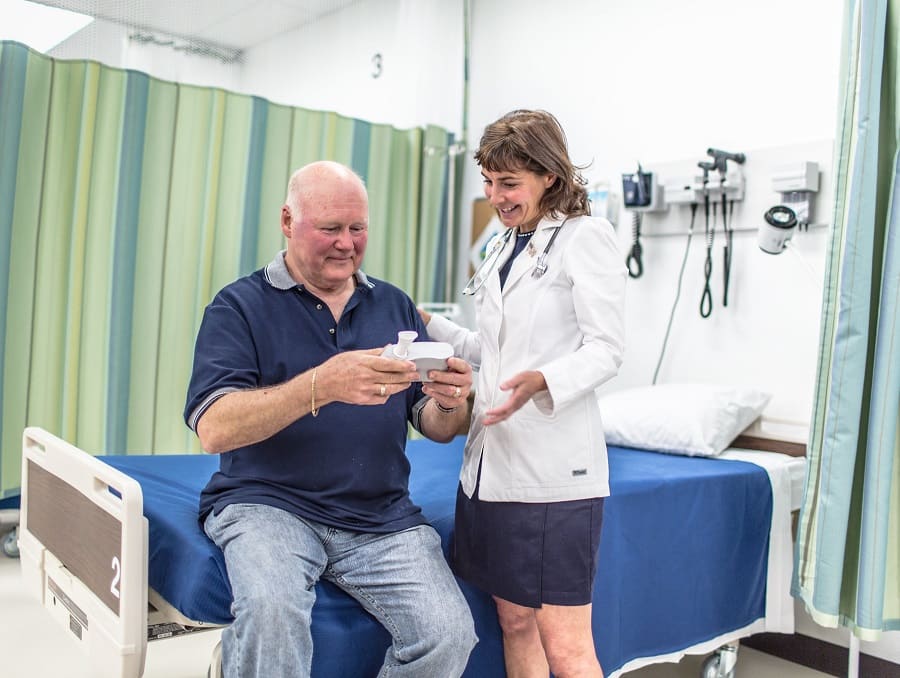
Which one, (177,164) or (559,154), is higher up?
(177,164)

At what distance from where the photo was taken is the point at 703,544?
7.02ft

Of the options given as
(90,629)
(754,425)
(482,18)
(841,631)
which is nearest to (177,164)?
(482,18)

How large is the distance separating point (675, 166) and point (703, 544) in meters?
1.40

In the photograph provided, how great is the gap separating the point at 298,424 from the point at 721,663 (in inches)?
56.7

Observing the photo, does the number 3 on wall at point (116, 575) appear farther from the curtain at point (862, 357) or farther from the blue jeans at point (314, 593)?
the curtain at point (862, 357)

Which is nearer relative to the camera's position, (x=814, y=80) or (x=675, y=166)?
(x=814, y=80)

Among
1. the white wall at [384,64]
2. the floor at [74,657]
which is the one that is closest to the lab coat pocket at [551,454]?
the floor at [74,657]

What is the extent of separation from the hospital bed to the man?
0.08 metres

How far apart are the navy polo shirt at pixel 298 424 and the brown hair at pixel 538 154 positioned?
0.43 meters

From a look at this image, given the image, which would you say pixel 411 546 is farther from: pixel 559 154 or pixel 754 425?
pixel 754 425

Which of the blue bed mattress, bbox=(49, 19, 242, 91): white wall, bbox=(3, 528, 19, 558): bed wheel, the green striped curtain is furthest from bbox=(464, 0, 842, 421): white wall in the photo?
bbox=(3, 528, 19, 558): bed wheel

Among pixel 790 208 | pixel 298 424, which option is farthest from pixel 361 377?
pixel 790 208

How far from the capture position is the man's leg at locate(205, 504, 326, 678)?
4.21 ft

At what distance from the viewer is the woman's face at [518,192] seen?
5.04 ft
